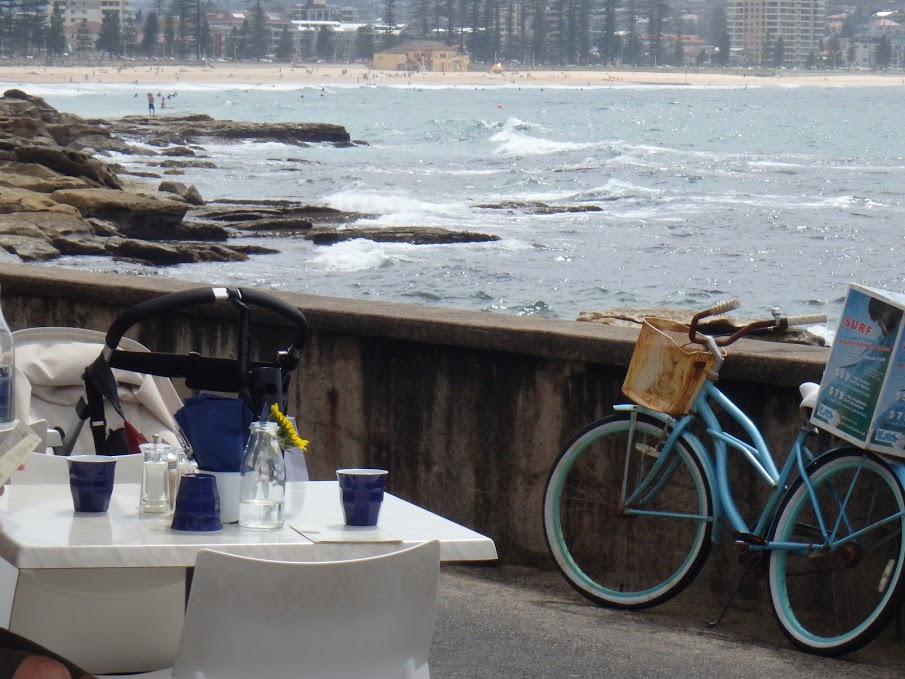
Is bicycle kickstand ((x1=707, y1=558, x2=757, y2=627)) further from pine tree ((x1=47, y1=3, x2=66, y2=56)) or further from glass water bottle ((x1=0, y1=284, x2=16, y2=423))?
pine tree ((x1=47, y1=3, x2=66, y2=56))

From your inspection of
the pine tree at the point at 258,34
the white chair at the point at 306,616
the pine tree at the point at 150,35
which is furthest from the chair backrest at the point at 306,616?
the pine tree at the point at 258,34

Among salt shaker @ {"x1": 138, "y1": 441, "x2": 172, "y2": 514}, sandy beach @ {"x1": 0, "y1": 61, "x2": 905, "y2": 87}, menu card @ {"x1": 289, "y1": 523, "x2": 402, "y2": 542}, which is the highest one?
sandy beach @ {"x1": 0, "y1": 61, "x2": 905, "y2": 87}

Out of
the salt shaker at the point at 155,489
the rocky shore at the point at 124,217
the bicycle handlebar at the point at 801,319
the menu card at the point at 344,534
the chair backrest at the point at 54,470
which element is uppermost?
the bicycle handlebar at the point at 801,319

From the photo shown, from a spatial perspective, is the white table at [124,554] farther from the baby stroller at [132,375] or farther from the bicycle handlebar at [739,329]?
the bicycle handlebar at [739,329]

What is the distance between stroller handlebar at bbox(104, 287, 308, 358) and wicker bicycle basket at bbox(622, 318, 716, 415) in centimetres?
136

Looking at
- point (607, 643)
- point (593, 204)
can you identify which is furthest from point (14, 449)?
→ point (593, 204)

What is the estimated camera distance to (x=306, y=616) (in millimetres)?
2451

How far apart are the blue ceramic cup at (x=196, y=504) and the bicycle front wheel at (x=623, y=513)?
2135 mm

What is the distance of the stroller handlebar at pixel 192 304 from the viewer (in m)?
3.42

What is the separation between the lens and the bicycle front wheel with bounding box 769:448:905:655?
4105 mm

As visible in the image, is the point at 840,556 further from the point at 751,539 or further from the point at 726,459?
the point at 726,459

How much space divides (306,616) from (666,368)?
2290 millimetres

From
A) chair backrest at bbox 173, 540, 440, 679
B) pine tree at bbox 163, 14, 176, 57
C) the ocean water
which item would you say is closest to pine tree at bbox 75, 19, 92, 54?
pine tree at bbox 163, 14, 176, 57

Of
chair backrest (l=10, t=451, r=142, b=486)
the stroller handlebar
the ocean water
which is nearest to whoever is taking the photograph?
the stroller handlebar
